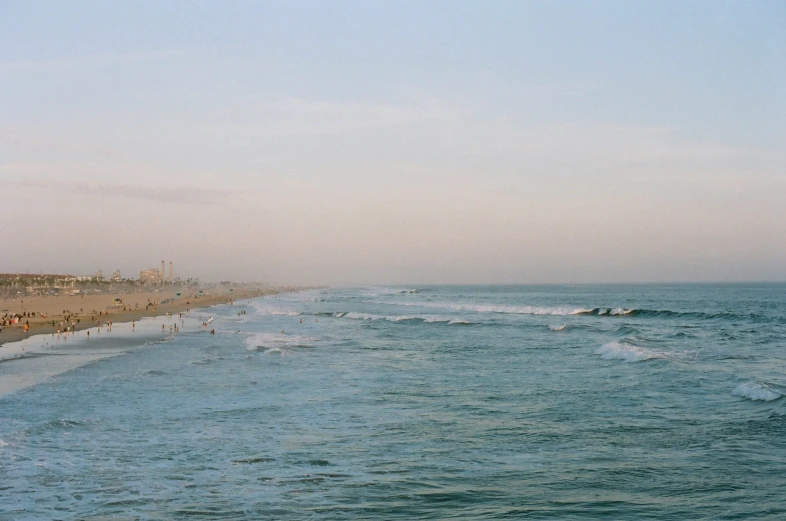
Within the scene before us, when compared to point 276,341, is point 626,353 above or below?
above

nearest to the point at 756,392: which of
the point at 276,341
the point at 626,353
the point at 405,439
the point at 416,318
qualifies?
the point at 626,353

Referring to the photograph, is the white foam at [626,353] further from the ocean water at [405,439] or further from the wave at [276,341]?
the wave at [276,341]

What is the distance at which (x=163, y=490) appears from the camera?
12.8 m

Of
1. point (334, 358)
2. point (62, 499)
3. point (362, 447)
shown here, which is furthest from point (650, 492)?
point (334, 358)

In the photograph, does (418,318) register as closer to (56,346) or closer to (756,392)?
(56,346)

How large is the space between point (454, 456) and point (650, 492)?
457 cm

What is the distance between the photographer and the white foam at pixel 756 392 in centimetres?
2097

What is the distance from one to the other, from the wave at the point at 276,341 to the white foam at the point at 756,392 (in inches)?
1108

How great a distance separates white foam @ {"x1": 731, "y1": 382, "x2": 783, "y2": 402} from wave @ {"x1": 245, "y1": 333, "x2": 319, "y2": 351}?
1108 inches

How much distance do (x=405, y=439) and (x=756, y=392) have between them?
1327 centimetres

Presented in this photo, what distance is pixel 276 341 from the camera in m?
46.7

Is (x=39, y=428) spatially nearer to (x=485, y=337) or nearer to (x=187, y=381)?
(x=187, y=381)

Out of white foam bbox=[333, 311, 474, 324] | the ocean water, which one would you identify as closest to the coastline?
the ocean water

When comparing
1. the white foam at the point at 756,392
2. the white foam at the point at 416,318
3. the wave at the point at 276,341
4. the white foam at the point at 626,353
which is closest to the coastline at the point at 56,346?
the wave at the point at 276,341
